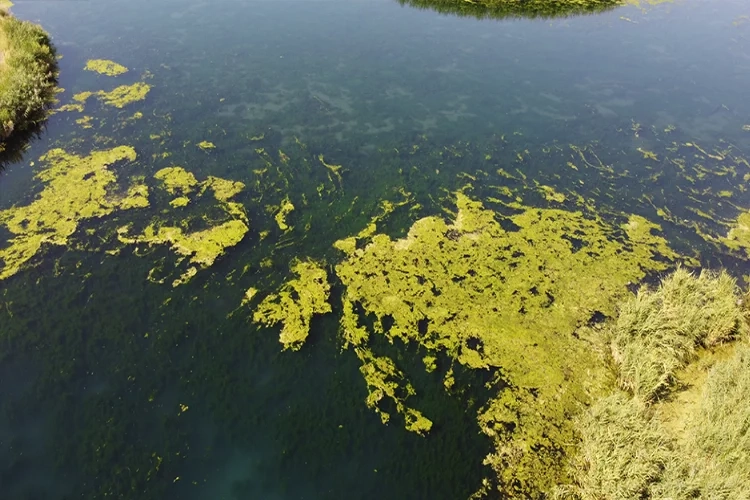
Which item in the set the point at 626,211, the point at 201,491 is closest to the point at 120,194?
the point at 201,491

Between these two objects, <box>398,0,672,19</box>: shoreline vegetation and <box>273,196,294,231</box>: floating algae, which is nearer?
<box>273,196,294,231</box>: floating algae

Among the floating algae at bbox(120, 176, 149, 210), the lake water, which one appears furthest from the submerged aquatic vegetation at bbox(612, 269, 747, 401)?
the floating algae at bbox(120, 176, 149, 210)

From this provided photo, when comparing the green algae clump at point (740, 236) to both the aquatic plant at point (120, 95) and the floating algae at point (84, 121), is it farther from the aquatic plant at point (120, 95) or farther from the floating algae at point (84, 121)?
the floating algae at point (84, 121)

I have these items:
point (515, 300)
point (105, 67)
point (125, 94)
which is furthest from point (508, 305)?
point (105, 67)

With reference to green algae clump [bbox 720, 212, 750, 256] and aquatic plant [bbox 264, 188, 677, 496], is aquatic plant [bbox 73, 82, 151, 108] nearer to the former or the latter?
aquatic plant [bbox 264, 188, 677, 496]

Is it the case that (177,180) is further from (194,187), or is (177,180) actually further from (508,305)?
(508,305)
